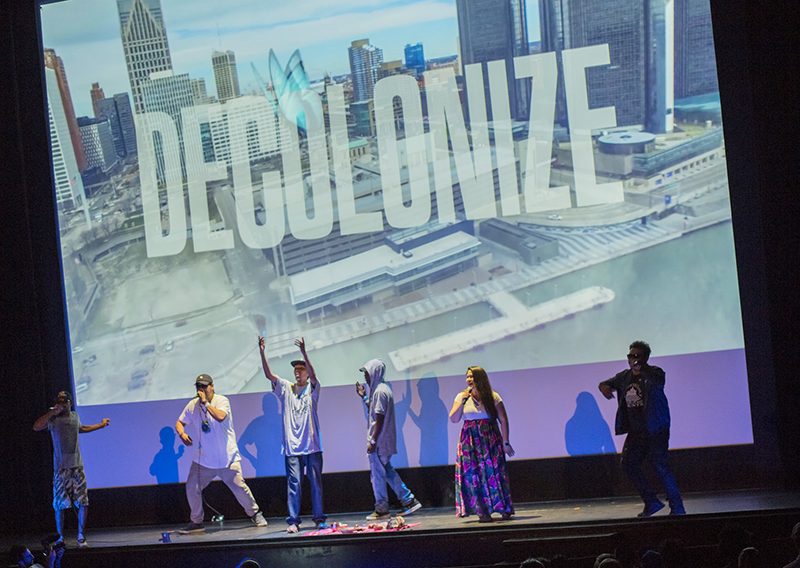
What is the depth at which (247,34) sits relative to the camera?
6543mm

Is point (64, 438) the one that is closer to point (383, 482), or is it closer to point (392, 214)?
point (383, 482)

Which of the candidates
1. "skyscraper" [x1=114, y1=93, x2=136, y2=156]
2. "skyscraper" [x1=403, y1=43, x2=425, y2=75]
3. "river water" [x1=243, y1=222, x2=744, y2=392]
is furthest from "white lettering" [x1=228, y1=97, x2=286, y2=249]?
"river water" [x1=243, y1=222, x2=744, y2=392]

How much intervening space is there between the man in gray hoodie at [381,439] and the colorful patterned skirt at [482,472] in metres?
0.55

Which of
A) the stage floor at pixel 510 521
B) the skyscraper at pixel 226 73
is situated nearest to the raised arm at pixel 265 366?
the stage floor at pixel 510 521

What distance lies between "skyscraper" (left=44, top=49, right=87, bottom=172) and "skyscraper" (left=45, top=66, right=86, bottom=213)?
2cm

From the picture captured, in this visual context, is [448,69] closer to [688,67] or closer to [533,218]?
[533,218]

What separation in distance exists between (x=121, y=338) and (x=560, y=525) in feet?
12.7

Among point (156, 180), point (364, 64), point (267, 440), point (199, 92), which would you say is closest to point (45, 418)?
point (267, 440)

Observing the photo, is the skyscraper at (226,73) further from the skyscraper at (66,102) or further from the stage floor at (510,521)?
the stage floor at (510,521)

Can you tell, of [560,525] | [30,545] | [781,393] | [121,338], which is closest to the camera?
[560,525]

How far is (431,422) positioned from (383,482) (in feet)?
2.06

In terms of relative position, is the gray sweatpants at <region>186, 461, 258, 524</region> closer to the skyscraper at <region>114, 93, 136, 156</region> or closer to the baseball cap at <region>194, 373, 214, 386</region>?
the baseball cap at <region>194, 373, 214, 386</region>

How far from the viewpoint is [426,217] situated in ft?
21.1

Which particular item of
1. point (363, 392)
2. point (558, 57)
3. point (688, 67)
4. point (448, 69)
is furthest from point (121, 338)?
point (688, 67)
